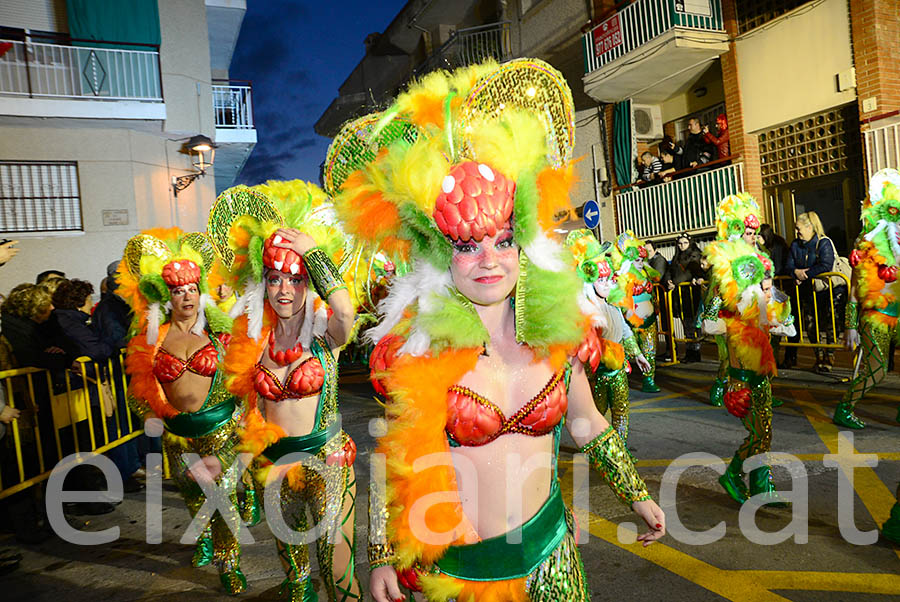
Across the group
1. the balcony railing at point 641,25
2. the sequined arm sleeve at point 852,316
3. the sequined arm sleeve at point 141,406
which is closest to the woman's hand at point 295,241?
the sequined arm sleeve at point 141,406

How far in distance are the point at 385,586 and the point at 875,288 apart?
217 inches

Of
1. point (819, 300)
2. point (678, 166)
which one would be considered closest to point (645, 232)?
point (678, 166)

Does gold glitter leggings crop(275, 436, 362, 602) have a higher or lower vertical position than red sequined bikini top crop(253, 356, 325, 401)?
lower

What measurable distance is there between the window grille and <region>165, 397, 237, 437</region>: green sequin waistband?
11.2 m

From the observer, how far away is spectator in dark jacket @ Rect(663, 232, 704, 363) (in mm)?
11055

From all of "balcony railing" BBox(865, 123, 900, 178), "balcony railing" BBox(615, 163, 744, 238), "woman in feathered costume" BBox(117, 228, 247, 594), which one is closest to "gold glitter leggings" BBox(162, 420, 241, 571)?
"woman in feathered costume" BBox(117, 228, 247, 594)

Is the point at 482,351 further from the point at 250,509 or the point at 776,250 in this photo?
the point at 776,250

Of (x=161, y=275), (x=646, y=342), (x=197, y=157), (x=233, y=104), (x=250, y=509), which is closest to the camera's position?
(x=161, y=275)

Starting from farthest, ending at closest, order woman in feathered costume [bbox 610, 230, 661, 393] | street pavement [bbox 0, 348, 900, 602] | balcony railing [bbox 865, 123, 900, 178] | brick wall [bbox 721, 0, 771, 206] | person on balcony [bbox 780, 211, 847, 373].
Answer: brick wall [bbox 721, 0, 771, 206]
balcony railing [bbox 865, 123, 900, 178]
person on balcony [bbox 780, 211, 847, 373]
woman in feathered costume [bbox 610, 230, 661, 393]
street pavement [bbox 0, 348, 900, 602]

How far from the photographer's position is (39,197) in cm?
1295

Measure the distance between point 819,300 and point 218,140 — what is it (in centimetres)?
1335

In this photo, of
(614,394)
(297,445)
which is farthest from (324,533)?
(614,394)

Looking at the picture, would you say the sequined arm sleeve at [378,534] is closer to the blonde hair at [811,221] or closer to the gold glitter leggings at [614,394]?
the gold glitter leggings at [614,394]

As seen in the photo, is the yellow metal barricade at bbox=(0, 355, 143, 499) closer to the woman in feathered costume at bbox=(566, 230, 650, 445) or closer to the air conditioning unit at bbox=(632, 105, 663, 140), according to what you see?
the woman in feathered costume at bbox=(566, 230, 650, 445)
